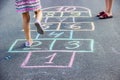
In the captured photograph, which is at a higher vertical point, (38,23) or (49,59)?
(38,23)

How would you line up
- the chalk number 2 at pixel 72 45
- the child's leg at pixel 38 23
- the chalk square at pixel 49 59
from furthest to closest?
the chalk number 2 at pixel 72 45
the child's leg at pixel 38 23
the chalk square at pixel 49 59

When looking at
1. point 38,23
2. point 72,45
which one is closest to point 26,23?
point 38,23

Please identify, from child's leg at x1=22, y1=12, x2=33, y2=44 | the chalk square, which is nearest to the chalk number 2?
the chalk square

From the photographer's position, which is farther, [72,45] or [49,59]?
[72,45]

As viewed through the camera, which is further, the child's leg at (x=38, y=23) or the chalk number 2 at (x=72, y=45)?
the chalk number 2 at (x=72, y=45)

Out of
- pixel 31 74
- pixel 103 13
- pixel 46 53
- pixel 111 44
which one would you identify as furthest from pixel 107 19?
pixel 31 74

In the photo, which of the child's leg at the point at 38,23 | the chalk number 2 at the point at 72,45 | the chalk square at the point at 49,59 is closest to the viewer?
the chalk square at the point at 49,59

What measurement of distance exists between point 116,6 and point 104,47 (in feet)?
8.75

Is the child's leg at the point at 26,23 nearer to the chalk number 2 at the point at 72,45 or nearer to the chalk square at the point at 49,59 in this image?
the chalk square at the point at 49,59

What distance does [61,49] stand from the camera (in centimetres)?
490

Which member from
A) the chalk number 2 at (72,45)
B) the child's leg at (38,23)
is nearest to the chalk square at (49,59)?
the chalk number 2 at (72,45)

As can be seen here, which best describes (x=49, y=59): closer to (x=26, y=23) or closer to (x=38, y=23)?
(x=38, y=23)

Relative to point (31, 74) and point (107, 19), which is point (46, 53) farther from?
point (107, 19)

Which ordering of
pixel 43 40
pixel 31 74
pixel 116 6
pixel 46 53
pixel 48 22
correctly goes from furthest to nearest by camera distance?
1. pixel 116 6
2. pixel 48 22
3. pixel 43 40
4. pixel 46 53
5. pixel 31 74
